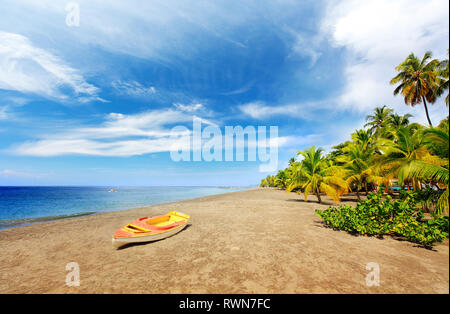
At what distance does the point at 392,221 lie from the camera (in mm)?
6156

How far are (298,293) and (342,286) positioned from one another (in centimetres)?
96

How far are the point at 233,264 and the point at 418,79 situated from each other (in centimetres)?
3462

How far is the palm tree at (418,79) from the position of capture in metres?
22.2

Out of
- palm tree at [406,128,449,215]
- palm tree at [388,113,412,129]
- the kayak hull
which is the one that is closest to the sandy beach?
the kayak hull

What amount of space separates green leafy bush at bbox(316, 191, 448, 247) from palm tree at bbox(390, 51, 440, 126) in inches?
1079

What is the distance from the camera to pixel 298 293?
133 inches

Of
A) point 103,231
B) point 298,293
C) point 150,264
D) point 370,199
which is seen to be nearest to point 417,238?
point 370,199

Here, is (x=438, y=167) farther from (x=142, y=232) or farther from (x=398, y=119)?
(x=398, y=119)

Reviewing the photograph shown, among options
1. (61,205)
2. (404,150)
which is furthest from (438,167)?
(61,205)

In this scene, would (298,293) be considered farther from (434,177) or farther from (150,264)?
(434,177)

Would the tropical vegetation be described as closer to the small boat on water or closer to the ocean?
the small boat on water

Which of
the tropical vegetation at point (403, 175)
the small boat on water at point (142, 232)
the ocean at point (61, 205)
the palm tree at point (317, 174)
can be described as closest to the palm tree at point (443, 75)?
the tropical vegetation at point (403, 175)

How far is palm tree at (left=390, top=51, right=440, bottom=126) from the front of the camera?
22156mm

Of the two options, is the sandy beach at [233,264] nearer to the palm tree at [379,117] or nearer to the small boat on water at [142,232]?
the small boat on water at [142,232]
